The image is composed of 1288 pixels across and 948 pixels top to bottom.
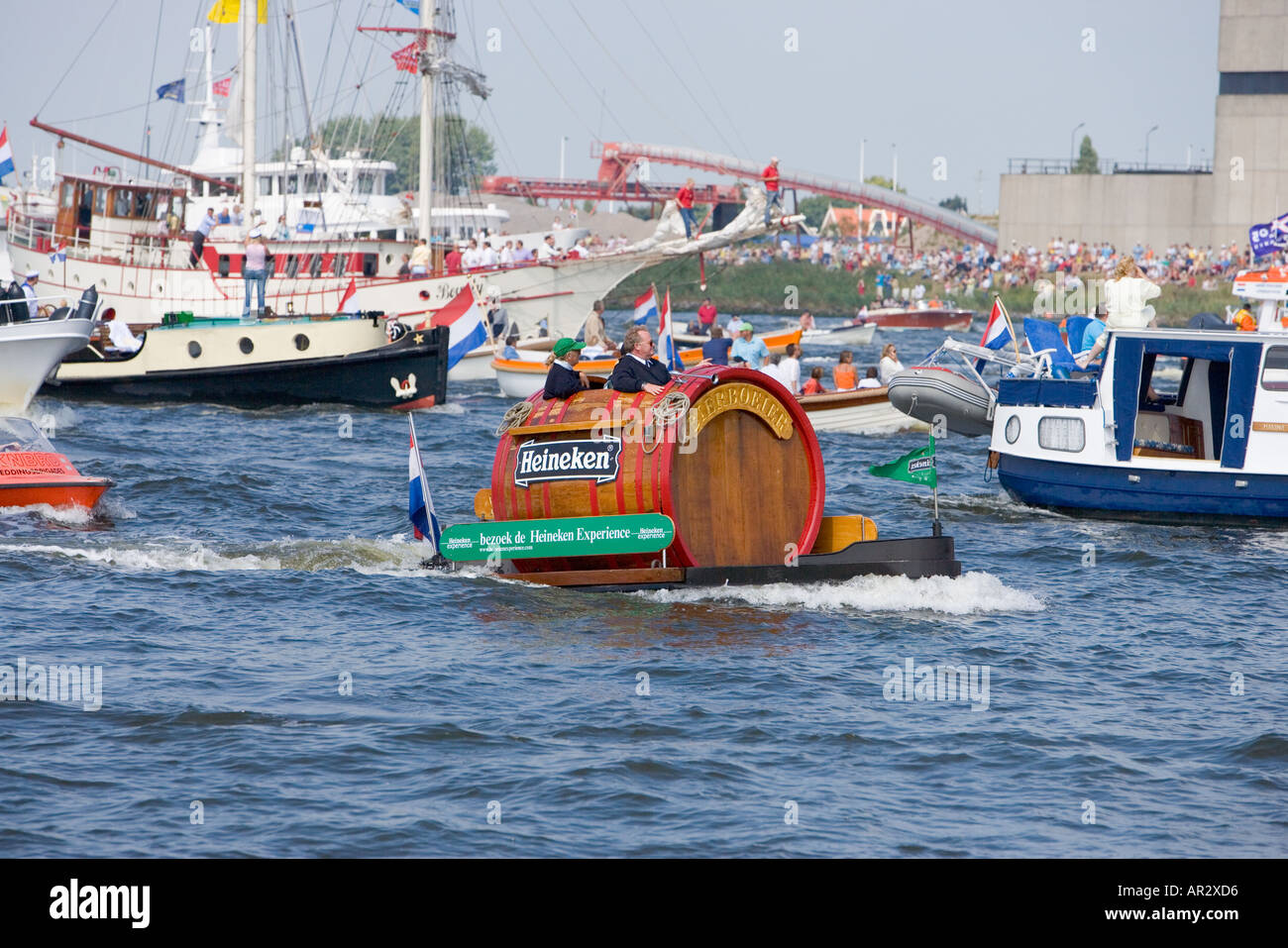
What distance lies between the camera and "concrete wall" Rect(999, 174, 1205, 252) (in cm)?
7631

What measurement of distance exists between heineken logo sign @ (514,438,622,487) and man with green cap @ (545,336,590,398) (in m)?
0.44

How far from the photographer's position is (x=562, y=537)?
1319 centimetres

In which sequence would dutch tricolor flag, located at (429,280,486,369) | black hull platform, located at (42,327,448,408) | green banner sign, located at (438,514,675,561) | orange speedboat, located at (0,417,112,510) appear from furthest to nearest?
black hull platform, located at (42,327,448,408) → dutch tricolor flag, located at (429,280,486,369) → orange speedboat, located at (0,417,112,510) → green banner sign, located at (438,514,675,561)

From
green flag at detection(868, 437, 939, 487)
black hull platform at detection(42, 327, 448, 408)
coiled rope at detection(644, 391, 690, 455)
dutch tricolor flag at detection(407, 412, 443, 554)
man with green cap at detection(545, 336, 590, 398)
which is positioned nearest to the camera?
coiled rope at detection(644, 391, 690, 455)

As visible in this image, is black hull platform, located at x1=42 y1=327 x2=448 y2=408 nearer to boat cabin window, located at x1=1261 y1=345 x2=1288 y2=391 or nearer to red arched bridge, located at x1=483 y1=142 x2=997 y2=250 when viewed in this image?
boat cabin window, located at x1=1261 y1=345 x2=1288 y2=391

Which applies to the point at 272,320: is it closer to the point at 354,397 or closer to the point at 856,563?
the point at 354,397

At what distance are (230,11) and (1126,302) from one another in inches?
1102

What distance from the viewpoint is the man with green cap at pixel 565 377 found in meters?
13.4

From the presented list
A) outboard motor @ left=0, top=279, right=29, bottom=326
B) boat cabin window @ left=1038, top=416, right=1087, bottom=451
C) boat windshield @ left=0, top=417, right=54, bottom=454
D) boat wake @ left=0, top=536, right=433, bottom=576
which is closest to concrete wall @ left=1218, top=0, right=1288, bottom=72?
boat cabin window @ left=1038, top=416, right=1087, bottom=451

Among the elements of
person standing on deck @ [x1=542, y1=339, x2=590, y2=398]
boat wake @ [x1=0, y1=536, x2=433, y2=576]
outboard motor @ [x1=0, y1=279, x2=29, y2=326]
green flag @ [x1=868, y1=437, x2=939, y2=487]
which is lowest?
boat wake @ [x1=0, y1=536, x2=433, y2=576]

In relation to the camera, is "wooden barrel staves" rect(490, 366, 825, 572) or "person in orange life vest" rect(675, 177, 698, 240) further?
"person in orange life vest" rect(675, 177, 698, 240)

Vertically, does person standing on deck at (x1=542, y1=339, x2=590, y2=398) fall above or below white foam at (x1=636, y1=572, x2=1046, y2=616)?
above

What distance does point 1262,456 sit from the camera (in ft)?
58.8
